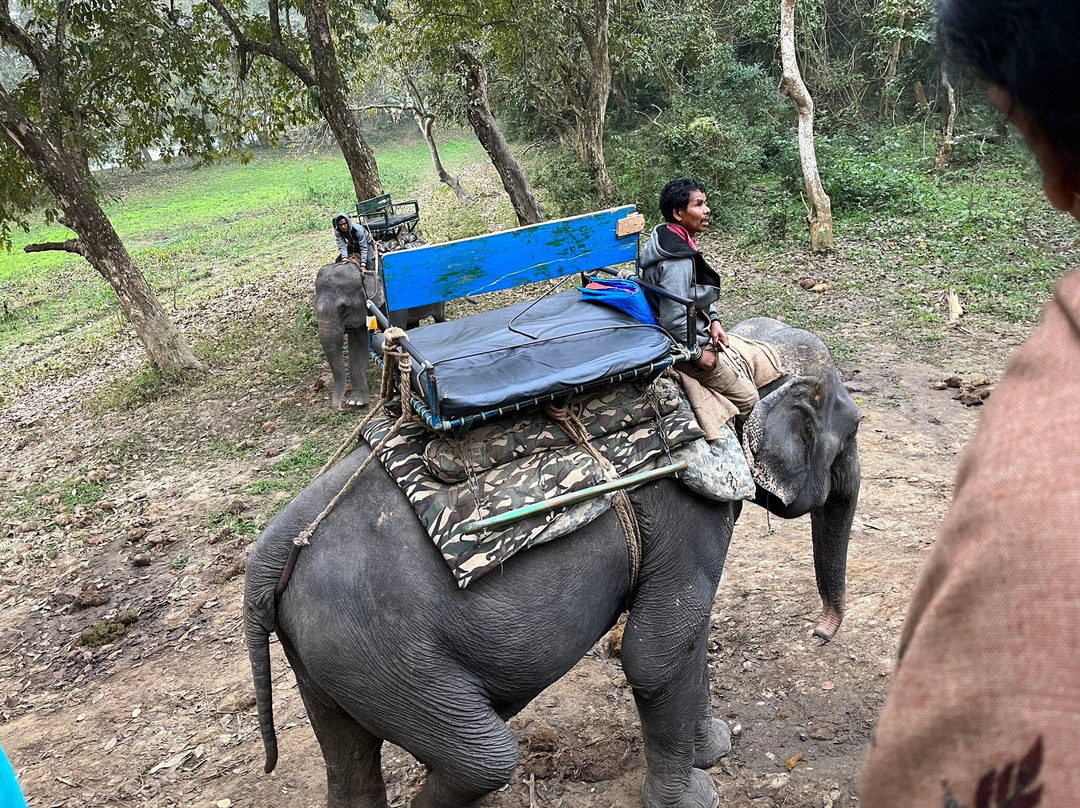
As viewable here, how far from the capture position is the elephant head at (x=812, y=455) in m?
3.24

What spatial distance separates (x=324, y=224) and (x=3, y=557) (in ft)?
52.4

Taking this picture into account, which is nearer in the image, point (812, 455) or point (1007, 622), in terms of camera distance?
point (1007, 622)

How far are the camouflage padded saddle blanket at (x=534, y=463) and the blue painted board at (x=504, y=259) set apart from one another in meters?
0.50

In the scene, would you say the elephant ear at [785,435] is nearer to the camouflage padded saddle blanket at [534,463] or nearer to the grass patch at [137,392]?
the camouflage padded saddle blanket at [534,463]

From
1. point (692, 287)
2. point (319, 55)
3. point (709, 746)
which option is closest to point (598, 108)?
point (319, 55)

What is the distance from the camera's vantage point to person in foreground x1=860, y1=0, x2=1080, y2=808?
68 cm

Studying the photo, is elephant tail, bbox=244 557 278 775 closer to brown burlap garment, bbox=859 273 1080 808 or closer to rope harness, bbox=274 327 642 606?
rope harness, bbox=274 327 642 606

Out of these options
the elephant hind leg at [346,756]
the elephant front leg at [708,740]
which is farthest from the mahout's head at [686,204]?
the elephant hind leg at [346,756]

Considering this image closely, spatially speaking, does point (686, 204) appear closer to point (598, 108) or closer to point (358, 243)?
point (358, 243)

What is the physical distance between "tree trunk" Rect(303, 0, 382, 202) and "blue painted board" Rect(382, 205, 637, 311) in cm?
852

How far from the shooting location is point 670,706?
3.24 meters

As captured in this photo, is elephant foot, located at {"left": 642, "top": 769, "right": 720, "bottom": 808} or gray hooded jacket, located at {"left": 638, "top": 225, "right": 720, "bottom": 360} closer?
elephant foot, located at {"left": 642, "top": 769, "right": 720, "bottom": 808}

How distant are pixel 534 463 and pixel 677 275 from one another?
1.28 metres

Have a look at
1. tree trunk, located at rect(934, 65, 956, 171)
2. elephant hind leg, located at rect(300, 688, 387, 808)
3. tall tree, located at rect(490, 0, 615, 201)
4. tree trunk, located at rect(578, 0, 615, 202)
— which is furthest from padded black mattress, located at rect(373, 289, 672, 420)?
tree trunk, located at rect(934, 65, 956, 171)
